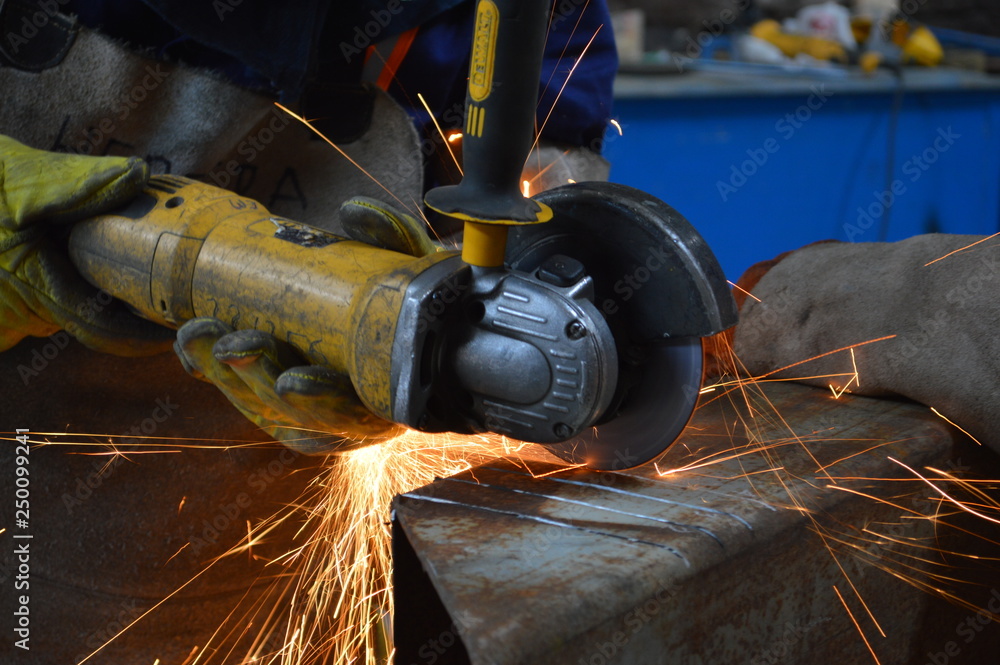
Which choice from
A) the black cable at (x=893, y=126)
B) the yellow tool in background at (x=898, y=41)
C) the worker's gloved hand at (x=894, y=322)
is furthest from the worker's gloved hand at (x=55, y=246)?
the yellow tool in background at (x=898, y=41)

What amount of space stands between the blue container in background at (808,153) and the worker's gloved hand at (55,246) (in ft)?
8.38

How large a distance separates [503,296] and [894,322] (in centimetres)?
77

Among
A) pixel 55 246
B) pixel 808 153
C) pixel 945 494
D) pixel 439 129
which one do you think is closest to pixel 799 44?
pixel 808 153

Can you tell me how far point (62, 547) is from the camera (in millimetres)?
1524

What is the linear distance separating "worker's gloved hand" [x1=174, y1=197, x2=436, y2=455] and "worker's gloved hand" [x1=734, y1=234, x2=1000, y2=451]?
695 mm

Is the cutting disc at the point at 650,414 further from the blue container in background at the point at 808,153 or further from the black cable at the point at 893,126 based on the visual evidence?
the black cable at the point at 893,126

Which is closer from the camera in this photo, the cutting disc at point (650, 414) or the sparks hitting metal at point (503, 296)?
the sparks hitting metal at point (503, 296)

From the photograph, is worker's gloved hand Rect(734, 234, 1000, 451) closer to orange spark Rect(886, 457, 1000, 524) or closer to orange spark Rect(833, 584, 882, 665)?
orange spark Rect(886, 457, 1000, 524)

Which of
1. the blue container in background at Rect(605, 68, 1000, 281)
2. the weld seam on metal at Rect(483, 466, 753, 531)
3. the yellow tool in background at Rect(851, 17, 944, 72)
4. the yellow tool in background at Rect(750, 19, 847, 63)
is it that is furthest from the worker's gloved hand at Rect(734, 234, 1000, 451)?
the yellow tool in background at Rect(851, 17, 944, 72)

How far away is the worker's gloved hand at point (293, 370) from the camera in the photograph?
978 millimetres

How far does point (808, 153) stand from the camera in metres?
4.09

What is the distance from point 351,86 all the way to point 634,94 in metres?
2.09

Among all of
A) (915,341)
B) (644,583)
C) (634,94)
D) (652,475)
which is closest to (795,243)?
(634,94)

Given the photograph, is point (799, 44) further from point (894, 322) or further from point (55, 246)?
point (55, 246)
